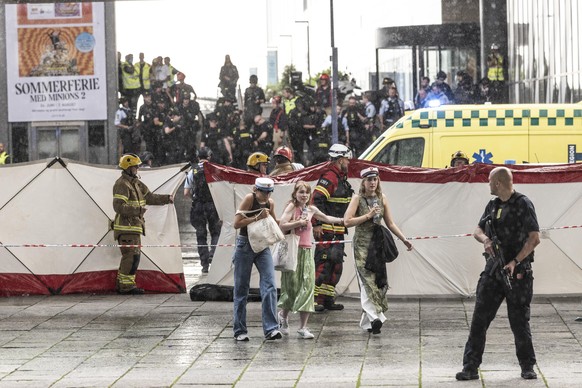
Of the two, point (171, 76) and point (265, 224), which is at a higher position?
point (171, 76)

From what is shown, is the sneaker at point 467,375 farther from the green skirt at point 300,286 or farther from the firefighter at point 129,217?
the firefighter at point 129,217

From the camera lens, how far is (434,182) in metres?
15.0

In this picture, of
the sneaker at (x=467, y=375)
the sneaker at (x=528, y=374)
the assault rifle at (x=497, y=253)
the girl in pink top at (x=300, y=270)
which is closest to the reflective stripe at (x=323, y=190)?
the girl in pink top at (x=300, y=270)

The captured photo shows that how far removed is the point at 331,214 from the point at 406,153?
173 inches


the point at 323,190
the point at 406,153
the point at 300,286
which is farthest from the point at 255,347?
the point at 406,153

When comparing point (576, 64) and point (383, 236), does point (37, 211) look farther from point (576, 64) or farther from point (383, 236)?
point (576, 64)

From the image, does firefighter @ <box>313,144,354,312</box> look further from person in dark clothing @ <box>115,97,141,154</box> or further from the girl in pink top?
person in dark clothing @ <box>115,97,141,154</box>

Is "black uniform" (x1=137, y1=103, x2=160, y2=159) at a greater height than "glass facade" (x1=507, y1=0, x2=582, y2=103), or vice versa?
"glass facade" (x1=507, y1=0, x2=582, y2=103)

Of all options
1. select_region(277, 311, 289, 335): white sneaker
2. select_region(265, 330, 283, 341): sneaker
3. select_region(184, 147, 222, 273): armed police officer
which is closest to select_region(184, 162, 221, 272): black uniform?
select_region(184, 147, 222, 273): armed police officer

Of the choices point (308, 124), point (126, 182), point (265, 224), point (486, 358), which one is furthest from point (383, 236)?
point (308, 124)

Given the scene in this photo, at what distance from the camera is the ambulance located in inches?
696

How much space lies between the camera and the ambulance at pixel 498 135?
17.7 m

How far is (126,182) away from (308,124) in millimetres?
12839

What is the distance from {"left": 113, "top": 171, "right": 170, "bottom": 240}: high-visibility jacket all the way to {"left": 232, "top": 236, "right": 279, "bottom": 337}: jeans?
375cm
